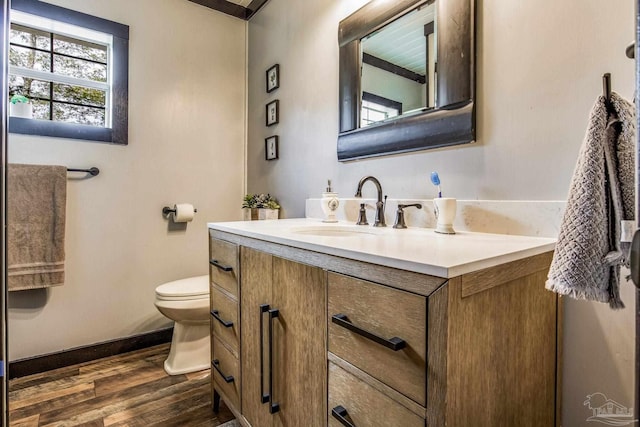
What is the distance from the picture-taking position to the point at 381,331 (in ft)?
2.35

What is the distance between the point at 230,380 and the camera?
1329 mm

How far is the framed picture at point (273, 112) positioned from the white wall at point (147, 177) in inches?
14.5

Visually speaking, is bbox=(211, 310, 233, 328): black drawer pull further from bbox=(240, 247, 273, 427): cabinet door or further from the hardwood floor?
the hardwood floor

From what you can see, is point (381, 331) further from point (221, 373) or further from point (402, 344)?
point (221, 373)

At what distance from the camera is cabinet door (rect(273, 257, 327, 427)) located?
896 millimetres

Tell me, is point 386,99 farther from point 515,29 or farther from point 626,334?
point 626,334

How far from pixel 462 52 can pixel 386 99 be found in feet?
1.24

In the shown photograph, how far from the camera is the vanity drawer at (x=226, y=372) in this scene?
4.28 feet

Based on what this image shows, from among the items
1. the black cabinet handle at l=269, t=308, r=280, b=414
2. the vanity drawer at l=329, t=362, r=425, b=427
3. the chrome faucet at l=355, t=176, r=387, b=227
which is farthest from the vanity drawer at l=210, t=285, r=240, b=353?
the chrome faucet at l=355, t=176, r=387, b=227

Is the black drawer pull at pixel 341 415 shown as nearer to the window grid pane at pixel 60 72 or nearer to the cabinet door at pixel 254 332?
the cabinet door at pixel 254 332

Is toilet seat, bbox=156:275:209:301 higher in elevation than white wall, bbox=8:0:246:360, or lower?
lower

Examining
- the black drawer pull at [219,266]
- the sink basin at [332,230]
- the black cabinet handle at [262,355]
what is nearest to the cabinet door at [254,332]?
the black cabinet handle at [262,355]

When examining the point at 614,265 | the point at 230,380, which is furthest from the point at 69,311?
the point at 614,265

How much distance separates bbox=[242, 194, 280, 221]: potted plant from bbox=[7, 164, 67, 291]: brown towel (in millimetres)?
1016
